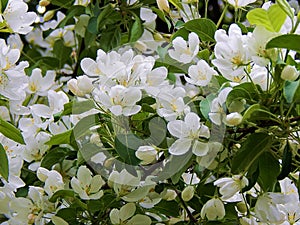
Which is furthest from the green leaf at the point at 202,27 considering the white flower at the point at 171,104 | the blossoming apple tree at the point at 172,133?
the white flower at the point at 171,104

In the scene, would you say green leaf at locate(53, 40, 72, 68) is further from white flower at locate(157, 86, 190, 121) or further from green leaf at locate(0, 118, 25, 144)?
white flower at locate(157, 86, 190, 121)

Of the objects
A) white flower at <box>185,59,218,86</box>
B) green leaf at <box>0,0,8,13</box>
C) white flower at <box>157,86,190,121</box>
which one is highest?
green leaf at <box>0,0,8,13</box>

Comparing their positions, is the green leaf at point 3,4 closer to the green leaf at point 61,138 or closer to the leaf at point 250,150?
the green leaf at point 61,138

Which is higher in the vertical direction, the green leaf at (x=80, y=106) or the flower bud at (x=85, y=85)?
the flower bud at (x=85, y=85)

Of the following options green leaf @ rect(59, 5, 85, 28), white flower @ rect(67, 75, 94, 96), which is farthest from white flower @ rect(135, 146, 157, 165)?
green leaf @ rect(59, 5, 85, 28)

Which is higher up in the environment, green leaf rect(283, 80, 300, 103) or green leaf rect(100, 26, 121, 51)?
green leaf rect(283, 80, 300, 103)

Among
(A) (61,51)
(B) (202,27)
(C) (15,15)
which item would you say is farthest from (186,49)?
(A) (61,51)

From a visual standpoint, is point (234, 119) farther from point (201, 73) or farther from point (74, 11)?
point (74, 11)
